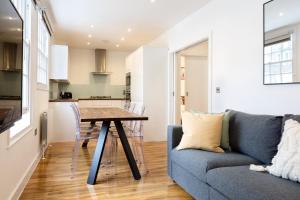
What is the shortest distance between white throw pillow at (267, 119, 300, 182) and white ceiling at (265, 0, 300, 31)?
3.82 ft

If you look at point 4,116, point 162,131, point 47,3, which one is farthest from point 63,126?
point 4,116

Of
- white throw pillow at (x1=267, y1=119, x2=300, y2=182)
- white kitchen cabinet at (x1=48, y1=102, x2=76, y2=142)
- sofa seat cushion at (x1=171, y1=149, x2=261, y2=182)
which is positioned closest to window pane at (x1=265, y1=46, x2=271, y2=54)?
white throw pillow at (x1=267, y1=119, x2=300, y2=182)

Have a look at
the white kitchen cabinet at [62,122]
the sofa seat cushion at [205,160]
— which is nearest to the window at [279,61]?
the sofa seat cushion at [205,160]

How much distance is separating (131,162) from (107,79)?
5.47 m

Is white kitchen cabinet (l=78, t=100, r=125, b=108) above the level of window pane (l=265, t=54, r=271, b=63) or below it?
below

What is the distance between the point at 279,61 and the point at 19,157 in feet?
9.70

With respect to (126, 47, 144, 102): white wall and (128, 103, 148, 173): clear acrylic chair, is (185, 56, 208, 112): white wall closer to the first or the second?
(126, 47, 144, 102): white wall

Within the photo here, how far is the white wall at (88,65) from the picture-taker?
25.3 feet

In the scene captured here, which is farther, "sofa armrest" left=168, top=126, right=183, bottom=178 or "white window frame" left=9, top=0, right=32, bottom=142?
"white window frame" left=9, top=0, right=32, bottom=142

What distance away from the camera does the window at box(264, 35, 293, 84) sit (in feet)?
7.83

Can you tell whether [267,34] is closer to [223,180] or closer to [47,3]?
[223,180]

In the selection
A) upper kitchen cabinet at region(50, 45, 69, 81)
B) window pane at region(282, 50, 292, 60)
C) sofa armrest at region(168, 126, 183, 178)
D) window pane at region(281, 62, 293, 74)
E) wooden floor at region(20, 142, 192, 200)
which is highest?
upper kitchen cabinet at region(50, 45, 69, 81)

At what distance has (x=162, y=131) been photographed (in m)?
5.48

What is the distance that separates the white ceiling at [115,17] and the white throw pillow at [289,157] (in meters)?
2.75
